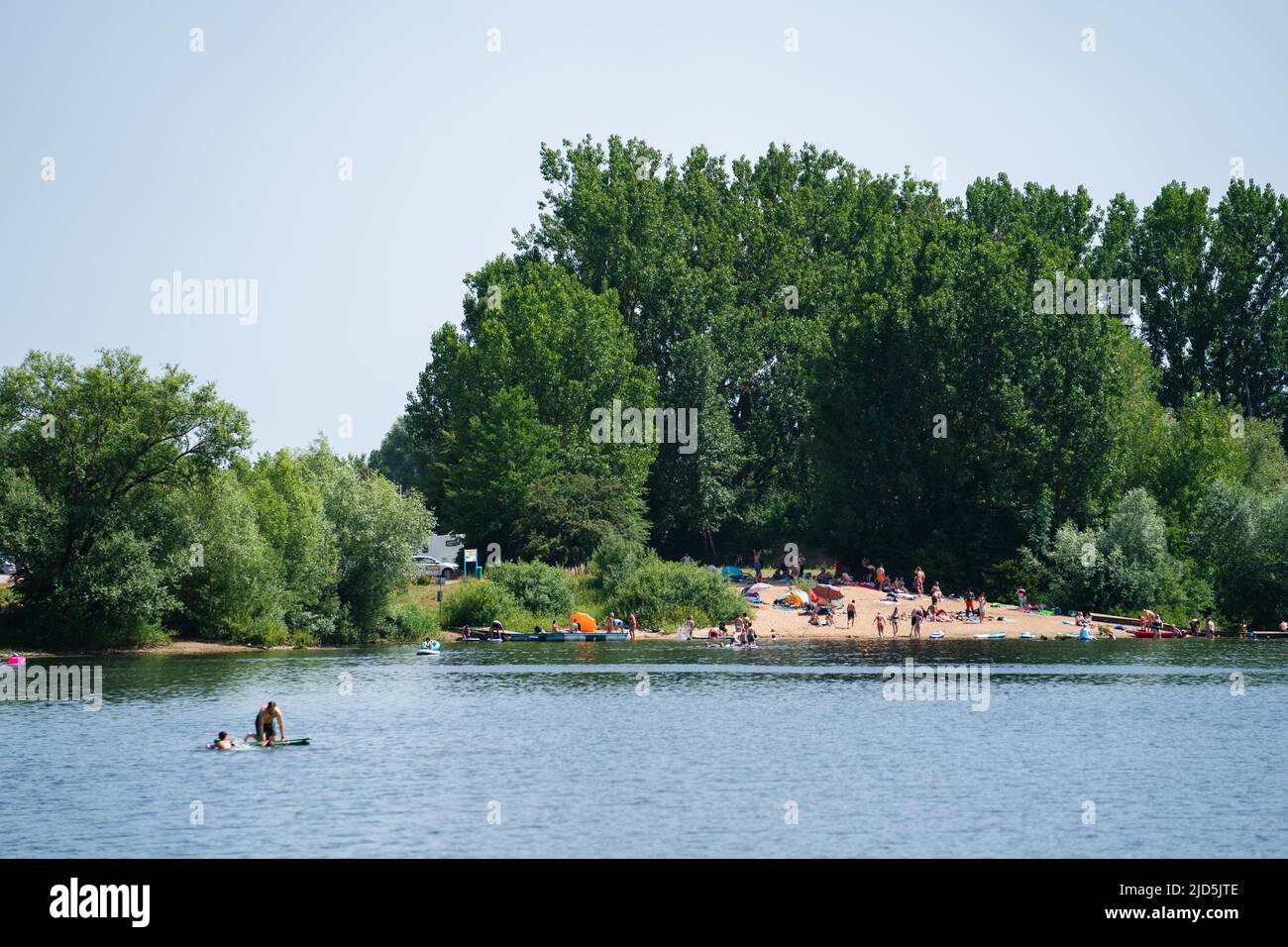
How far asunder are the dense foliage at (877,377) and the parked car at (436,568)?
359 cm

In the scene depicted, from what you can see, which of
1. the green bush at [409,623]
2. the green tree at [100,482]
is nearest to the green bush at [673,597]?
the green bush at [409,623]

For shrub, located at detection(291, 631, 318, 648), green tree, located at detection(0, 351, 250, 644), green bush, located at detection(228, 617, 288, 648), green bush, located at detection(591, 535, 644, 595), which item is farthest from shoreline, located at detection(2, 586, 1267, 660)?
green tree, located at detection(0, 351, 250, 644)

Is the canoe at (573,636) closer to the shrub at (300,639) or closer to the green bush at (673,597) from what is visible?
the green bush at (673,597)

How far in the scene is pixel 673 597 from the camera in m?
98.4

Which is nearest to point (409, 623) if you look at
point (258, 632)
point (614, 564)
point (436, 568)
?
point (258, 632)

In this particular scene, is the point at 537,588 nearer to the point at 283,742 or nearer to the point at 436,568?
the point at 436,568

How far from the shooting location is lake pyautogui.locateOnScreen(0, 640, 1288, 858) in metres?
39.1

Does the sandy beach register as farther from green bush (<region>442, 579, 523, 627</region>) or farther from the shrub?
the shrub

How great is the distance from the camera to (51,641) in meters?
79.9

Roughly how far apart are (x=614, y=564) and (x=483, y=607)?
32.4 ft

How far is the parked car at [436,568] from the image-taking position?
111m
